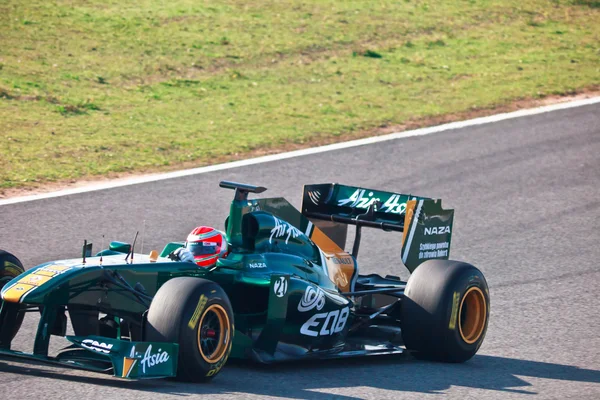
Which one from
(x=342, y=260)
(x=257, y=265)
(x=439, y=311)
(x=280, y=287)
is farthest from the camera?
(x=342, y=260)

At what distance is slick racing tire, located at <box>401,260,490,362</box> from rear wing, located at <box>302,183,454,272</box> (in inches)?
27.1

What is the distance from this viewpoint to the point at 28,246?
12.1 meters

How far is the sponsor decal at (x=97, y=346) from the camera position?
7039 millimetres

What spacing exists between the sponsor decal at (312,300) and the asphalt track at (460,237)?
19.8 inches

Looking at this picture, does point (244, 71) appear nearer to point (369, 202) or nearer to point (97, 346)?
point (369, 202)

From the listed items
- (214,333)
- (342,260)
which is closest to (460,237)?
(342,260)

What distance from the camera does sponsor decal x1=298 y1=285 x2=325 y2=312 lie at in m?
8.48

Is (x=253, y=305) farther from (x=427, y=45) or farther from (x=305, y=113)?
(x=427, y=45)

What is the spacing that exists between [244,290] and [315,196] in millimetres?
2230

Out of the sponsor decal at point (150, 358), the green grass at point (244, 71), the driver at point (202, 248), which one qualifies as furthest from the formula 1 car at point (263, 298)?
the green grass at point (244, 71)

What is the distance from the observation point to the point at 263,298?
8414mm

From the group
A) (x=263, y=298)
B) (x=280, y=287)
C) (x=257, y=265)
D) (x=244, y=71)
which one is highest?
(x=244, y=71)

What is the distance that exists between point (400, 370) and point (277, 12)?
18.7 meters

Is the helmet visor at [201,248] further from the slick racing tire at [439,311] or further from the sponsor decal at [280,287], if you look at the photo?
the slick racing tire at [439,311]
